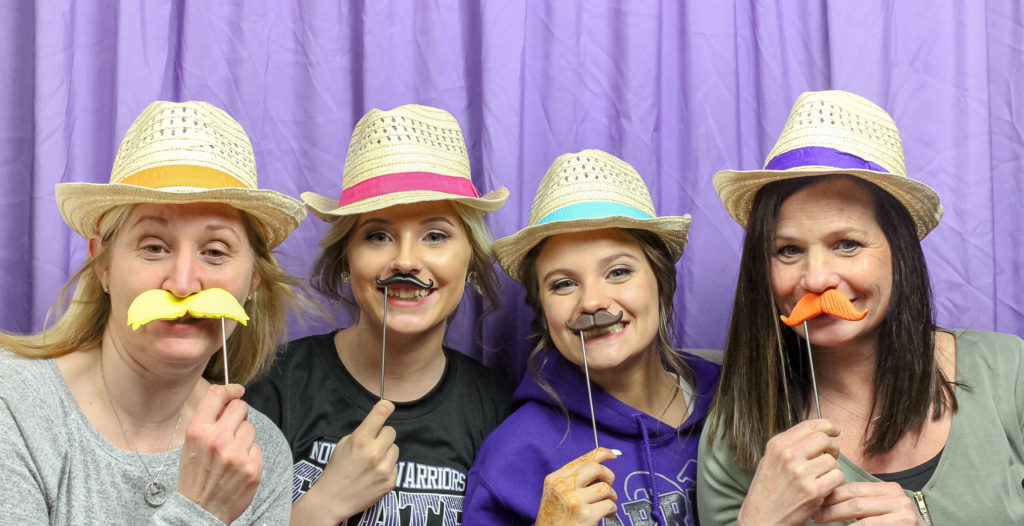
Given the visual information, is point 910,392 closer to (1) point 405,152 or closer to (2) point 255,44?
(1) point 405,152

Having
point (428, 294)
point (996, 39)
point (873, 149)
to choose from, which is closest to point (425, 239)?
point (428, 294)

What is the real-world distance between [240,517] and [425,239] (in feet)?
2.11

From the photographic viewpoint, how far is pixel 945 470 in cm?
148

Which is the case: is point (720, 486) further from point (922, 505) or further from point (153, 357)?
point (153, 357)

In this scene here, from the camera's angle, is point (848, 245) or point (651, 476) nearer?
point (848, 245)

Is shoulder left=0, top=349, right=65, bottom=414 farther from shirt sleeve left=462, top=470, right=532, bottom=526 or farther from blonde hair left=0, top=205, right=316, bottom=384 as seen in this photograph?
shirt sleeve left=462, top=470, right=532, bottom=526

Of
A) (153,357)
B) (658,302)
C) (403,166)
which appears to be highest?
(403,166)

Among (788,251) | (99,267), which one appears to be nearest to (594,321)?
(788,251)

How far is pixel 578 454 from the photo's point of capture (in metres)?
1.74

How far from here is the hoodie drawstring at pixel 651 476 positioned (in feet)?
5.47

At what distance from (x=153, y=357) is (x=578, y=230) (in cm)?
81

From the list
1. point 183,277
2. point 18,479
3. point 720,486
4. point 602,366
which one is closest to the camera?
point 18,479

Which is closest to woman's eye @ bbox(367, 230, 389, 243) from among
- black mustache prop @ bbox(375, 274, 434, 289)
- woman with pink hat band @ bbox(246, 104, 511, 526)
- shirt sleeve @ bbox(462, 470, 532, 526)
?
woman with pink hat band @ bbox(246, 104, 511, 526)

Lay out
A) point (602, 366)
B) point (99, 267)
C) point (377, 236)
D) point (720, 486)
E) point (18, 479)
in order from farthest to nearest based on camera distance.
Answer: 1. point (377, 236)
2. point (602, 366)
3. point (720, 486)
4. point (99, 267)
5. point (18, 479)
